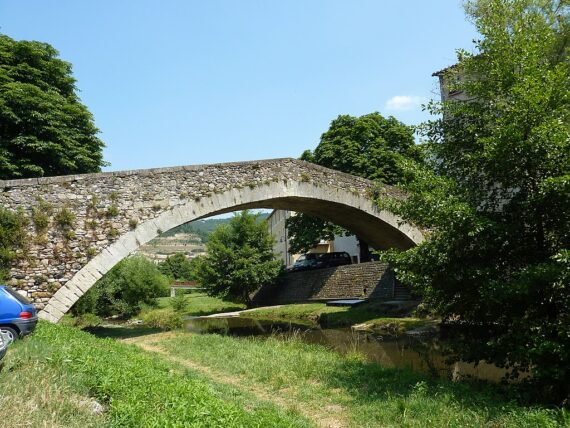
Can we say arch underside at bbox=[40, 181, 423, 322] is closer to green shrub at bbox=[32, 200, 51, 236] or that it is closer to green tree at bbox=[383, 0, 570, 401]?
green shrub at bbox=[32, 200, 51, 236]

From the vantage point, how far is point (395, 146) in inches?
1045

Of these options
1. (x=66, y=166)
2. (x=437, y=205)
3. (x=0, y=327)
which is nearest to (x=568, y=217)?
(x=437, y=205)

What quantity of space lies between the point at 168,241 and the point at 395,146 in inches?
5194

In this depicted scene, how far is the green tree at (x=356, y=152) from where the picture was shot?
82.0 ft

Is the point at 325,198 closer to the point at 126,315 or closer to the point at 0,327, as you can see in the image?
the point at 0,327

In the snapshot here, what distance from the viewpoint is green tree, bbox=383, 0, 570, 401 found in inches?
235

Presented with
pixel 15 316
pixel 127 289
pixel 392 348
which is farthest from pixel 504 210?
pixel 127 289

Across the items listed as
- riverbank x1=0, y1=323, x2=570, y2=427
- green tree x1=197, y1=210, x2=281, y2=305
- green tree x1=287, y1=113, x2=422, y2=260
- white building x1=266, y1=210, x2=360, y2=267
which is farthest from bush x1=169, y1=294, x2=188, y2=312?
riverbank x1=0, y1=323, x2=570, y2=427

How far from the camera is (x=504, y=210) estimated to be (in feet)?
23.2

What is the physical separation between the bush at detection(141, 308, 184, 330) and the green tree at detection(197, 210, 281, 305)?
19.0ft

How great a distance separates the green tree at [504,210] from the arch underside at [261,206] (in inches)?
138

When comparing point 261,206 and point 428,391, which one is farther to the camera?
point 261,206

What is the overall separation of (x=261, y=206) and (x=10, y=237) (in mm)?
8044

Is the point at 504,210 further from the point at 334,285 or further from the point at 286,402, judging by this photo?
the point at 334,285
